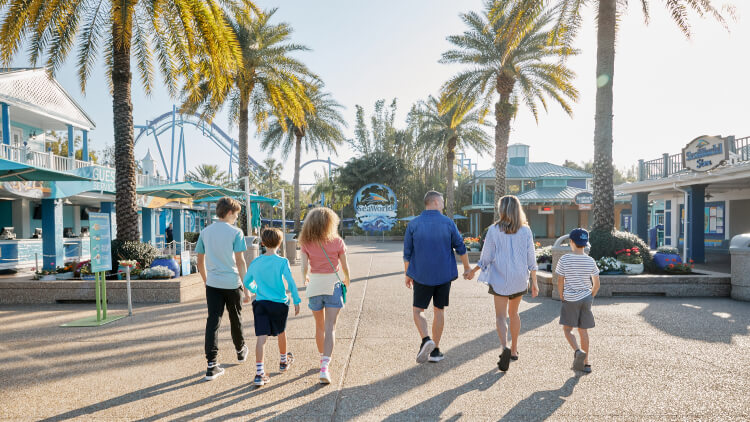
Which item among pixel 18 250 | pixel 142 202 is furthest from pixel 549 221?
pixel 18 250

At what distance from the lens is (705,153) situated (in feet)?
43.1

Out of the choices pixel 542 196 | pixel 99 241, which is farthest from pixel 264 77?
pixel 542 196

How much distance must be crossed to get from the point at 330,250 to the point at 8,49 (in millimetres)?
10173

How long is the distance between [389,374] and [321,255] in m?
1.34

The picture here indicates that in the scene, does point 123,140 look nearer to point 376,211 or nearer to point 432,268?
point 432,268

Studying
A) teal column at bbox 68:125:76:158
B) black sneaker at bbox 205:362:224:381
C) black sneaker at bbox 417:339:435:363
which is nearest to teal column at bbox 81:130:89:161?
teal column at bbox 68:125:76:158

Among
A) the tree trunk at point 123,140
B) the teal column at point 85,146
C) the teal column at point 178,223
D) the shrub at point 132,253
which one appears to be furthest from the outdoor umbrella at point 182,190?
the teal column at point 178,223

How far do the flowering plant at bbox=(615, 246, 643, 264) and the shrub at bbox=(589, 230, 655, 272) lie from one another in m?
0.18

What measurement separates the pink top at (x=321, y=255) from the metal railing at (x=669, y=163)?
13.6 m

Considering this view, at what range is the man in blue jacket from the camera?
15.0ft

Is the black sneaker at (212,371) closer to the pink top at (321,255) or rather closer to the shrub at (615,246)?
the pink top at (321,255)

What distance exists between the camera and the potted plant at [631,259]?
9.15m

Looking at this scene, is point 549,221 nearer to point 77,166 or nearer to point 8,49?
point 77,166

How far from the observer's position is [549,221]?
34.5 m
